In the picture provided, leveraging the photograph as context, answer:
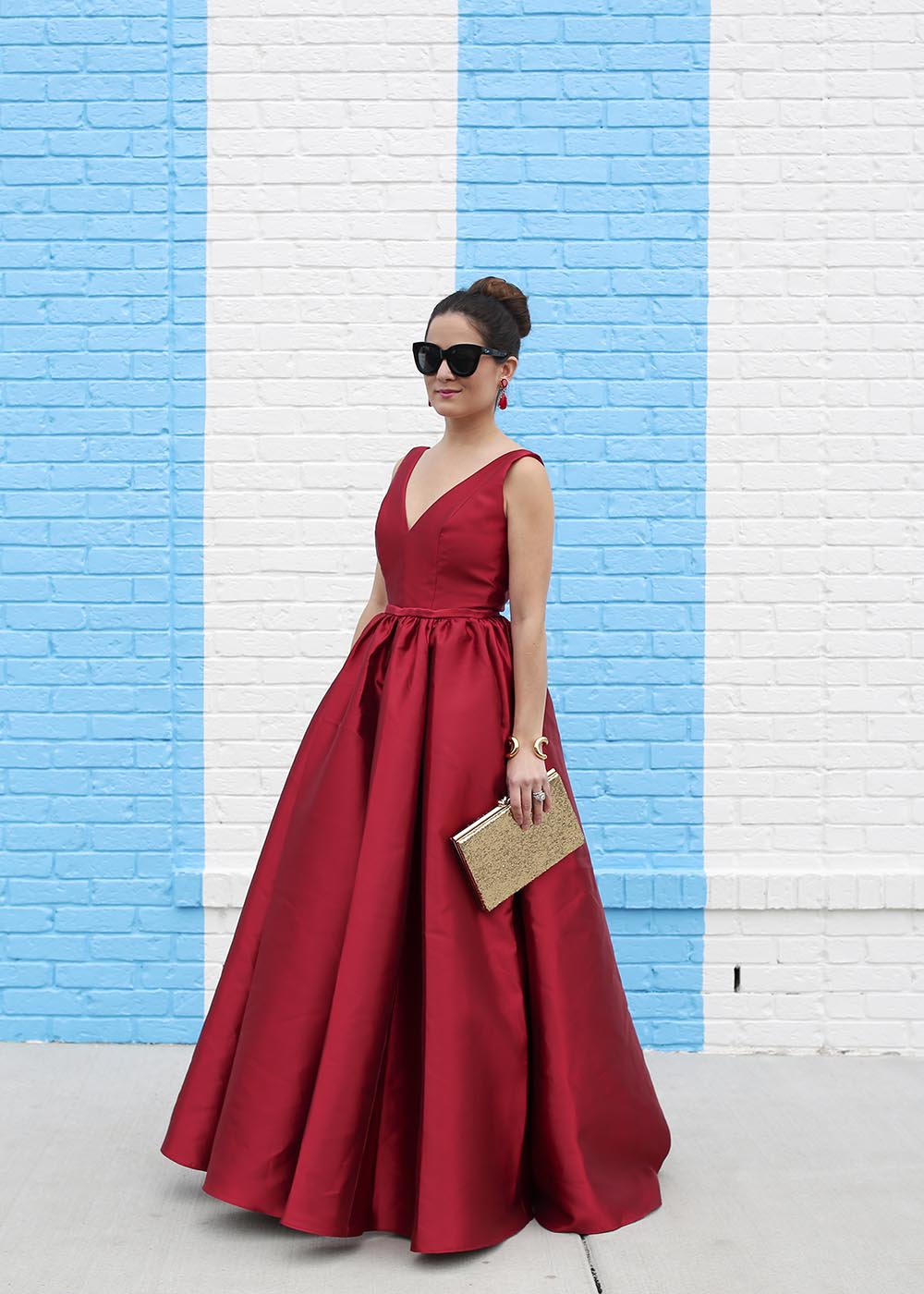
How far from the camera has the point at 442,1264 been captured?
2561mm

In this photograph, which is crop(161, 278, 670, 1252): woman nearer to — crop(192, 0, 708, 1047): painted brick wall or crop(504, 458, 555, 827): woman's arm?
crop(504, 458, 555, 827): woman's arm

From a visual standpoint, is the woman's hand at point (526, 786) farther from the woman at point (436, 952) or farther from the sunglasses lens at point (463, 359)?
the sunglasses lens at point (463, 359)

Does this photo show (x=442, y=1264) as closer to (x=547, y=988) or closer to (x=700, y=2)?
(x=547, y=988)

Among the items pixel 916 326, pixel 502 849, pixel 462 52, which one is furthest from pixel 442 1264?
pixel 462 52

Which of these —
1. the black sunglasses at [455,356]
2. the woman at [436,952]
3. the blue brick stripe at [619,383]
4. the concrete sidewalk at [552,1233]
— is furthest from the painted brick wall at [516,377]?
the black sunglasses at [455,356]

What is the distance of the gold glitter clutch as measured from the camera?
102 inches

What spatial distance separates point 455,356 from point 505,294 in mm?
205

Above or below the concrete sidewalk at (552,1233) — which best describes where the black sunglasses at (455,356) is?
above

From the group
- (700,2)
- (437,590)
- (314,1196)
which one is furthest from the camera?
(700,2)

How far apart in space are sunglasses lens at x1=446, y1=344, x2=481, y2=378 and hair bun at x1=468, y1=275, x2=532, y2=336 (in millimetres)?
157

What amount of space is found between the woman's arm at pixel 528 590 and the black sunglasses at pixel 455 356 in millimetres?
212

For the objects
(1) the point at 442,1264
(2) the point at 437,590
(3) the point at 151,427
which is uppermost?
(3) the point at 151,427

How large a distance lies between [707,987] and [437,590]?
177cm

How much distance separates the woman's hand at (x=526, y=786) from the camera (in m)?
2.66
